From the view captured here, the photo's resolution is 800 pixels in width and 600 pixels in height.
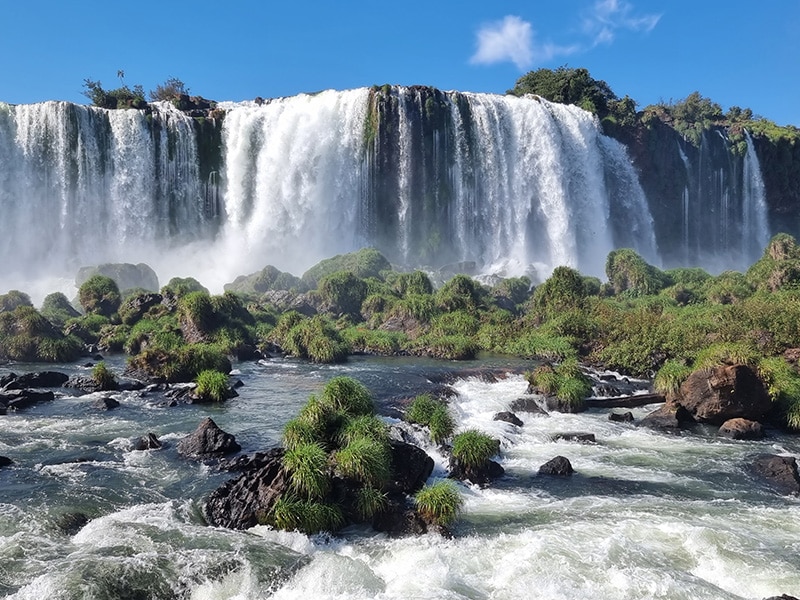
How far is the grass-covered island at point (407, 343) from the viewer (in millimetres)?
11531

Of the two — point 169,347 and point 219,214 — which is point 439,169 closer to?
point 219,214

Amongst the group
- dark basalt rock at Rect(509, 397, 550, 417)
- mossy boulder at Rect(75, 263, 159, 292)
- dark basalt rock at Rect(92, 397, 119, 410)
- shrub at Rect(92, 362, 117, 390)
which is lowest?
dark basalt rock at Rect(509, 397, 550, 417)

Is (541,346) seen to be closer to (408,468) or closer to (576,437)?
(576,437)

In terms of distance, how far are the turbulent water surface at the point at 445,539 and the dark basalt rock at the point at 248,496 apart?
32 cm

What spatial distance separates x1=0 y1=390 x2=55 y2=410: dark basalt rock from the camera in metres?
19.1

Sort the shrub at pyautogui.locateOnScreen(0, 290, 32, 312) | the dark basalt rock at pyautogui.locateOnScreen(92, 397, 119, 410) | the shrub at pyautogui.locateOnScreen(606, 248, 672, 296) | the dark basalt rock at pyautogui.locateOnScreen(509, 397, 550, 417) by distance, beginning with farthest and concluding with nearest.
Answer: the shrub at pyautogui.locateOnScreen(606, 248, 672, 296) < the shrub at pyautogui.locateOnScreen(0, 290, 32, 312) < the dark basalt rock at pyautogui.locateOnScreen(509, 397, 550, 417) < the dark basalt rock at pyautogui.locateOnScreen(92, 397, 119, 410)

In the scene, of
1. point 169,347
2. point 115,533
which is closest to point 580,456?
point 115,533

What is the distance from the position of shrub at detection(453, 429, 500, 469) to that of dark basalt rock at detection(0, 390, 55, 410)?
14.2 meters

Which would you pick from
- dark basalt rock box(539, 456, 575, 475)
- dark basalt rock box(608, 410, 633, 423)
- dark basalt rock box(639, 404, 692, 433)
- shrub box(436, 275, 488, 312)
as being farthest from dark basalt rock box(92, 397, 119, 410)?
shrub box(436, 275, 488, 312)

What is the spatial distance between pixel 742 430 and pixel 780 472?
362 cm

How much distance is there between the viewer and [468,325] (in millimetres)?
35719

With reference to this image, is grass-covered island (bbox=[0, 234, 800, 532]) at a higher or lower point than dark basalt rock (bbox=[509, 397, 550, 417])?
higher

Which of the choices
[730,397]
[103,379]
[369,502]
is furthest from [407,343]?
[369,502]

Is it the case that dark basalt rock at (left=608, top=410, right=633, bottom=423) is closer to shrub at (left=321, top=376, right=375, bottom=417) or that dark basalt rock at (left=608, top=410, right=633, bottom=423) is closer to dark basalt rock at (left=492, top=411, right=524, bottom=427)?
dark basalt rock at (left=492, top=411, right=524, bottom=427)
